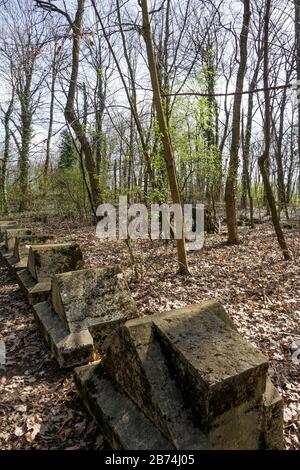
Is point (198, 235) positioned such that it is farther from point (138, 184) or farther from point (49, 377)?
point (49, 377)

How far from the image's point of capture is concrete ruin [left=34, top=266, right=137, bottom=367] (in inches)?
135

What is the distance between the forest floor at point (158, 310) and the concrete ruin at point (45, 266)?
353 mm

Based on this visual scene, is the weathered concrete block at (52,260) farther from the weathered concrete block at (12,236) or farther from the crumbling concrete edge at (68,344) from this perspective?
the weathered concrete block at (12,236)

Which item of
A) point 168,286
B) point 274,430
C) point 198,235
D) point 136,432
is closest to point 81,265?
point 168,286

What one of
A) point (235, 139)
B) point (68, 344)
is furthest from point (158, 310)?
point (235, 139)

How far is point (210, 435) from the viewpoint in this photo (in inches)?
73.5

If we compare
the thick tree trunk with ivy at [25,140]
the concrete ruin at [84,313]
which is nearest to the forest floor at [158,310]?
the concrete ruin at [84,313]

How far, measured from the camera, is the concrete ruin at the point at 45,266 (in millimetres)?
4980

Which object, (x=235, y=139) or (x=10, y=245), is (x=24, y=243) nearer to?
(x=10, y=245)

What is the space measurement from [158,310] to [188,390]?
9.38ft

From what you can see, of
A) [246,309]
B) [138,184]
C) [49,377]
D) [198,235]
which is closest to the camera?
[49,377]

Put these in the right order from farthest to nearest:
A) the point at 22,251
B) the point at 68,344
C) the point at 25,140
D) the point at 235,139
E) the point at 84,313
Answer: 1. the point at 25,140
2. the point at 235,139
3. the point at 22,251
4. the point at 84,313
5. the point at 68,344

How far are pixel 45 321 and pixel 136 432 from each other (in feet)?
7.48

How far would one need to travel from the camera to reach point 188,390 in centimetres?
199
